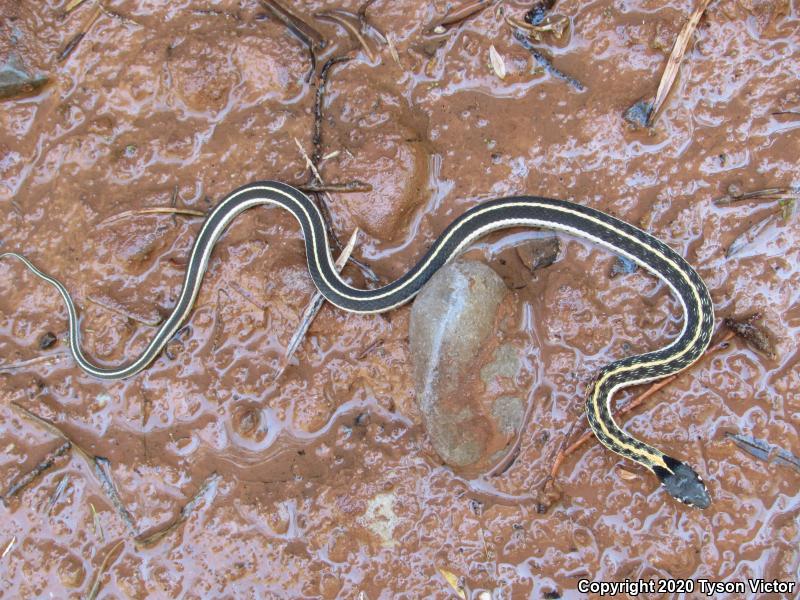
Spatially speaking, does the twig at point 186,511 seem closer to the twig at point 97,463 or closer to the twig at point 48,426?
the twig at point 97,463

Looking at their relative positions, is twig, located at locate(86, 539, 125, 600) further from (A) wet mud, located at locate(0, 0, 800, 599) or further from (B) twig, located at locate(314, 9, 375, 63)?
(B) twig, located at locate(314, 9, 375, 63)

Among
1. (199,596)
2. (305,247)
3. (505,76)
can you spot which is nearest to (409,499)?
(199,596)

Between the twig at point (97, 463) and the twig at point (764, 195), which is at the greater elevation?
the twig at point (764, 195)

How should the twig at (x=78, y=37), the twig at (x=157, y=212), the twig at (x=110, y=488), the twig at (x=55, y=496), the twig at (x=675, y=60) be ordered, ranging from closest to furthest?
the twig at (x=675, y=60) < the twig at (x=110, y=488) < the twig at (x=55, y=496) < the twig at (x=157, y=212) < the twig at (x=78, y=37)

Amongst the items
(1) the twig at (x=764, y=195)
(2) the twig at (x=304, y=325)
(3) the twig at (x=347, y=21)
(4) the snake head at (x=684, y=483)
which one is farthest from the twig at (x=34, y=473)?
(1) the twig at (x=764, y=195)

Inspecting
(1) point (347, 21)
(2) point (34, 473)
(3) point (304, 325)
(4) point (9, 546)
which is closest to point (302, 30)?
(1) point (347, 21)

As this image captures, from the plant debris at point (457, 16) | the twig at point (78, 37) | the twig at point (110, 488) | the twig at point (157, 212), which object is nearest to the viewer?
the twig at point (110, 488)
